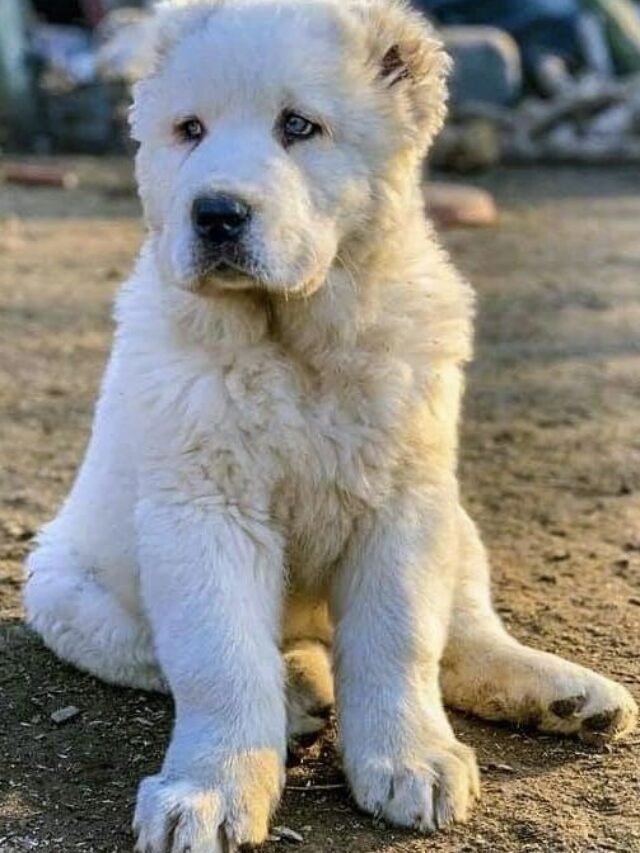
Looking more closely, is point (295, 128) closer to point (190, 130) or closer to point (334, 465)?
point (190, 130)

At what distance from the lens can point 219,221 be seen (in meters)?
3.89

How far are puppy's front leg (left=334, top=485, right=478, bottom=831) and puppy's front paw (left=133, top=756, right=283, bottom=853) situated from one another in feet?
0.96

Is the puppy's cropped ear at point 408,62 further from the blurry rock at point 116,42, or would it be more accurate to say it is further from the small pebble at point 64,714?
the blurry rock at point 116,42

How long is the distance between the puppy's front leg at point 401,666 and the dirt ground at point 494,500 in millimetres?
98

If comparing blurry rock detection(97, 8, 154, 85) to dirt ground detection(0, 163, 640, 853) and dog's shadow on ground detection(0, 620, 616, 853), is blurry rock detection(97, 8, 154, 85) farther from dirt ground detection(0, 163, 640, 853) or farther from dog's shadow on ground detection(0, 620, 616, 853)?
dog's shadow on ground detection(0, 620, 616, 853)

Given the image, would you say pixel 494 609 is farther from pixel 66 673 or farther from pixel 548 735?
pixel 66 673

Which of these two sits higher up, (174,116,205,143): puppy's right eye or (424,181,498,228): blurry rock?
(174,116,205,143): puppy's right eye

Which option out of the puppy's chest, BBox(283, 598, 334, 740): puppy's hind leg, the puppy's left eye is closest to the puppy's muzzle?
the puppy's left eye

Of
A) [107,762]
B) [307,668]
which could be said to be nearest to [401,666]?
[307,668]

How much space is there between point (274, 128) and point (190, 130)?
243 millimetres

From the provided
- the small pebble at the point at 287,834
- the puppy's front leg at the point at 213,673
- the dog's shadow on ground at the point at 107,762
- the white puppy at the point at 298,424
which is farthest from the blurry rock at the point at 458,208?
the small pebble at the point at 287,834

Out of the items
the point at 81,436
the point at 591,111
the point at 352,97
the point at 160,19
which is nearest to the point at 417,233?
the point at 352,97

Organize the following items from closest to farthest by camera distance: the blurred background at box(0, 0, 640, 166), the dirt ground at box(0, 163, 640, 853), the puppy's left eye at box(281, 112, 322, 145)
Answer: the dirt ground at box(0, 163, 640, 853), the puppy's left eye at box(281, 112, 322, 145), the blurred background at box(0, 0, 640, 166)

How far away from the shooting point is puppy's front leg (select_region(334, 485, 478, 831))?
12.9 feet
